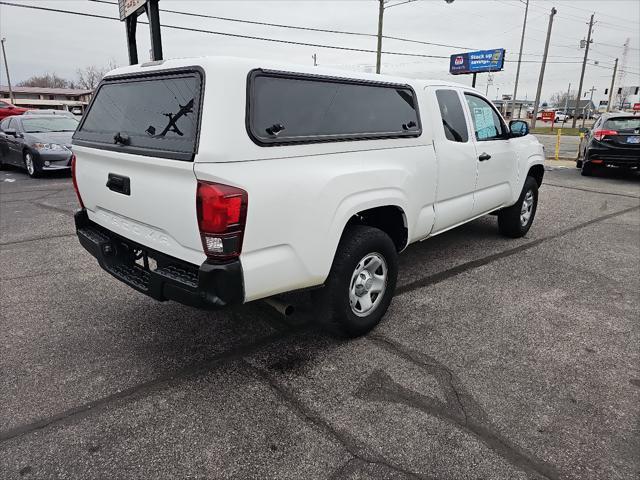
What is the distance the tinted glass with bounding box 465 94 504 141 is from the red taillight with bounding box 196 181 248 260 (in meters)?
3.21

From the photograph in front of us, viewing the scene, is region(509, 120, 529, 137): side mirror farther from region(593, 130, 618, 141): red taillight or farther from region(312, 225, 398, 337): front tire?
region(593, 130, 618, 141): red taillight

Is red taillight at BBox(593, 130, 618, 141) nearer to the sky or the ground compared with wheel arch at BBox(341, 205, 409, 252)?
nearer to the sky

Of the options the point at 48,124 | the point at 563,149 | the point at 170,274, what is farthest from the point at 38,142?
the point at 563,149

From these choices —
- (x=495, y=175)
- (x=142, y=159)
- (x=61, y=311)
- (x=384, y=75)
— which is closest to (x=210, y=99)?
(x=142, y=159)

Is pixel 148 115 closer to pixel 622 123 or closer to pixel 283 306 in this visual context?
pixel 283 306

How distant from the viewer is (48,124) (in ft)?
38.4

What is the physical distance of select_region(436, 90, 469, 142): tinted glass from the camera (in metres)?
4.18

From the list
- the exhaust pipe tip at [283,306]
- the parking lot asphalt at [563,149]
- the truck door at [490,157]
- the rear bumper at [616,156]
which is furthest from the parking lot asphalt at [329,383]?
the parking lot asphalt at [563,149]

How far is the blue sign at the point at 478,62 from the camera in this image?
166 feet

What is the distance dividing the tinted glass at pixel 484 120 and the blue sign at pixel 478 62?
169 ft

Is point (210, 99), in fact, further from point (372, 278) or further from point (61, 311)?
point (61, 311)

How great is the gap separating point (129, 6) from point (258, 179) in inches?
425

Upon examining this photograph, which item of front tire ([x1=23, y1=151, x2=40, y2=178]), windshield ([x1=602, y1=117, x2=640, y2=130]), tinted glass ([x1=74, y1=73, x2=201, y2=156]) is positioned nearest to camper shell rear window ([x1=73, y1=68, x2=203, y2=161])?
tinted glass ([x1=74, y1=73, x2=201, y2=156])

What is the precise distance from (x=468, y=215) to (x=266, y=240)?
9.47 feet
